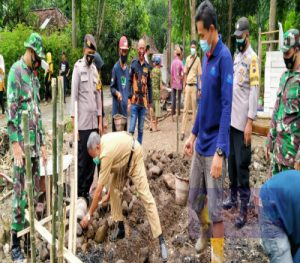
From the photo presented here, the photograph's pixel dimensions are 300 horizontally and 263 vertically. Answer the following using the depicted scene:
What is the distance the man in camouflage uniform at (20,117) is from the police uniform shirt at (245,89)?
1883mm

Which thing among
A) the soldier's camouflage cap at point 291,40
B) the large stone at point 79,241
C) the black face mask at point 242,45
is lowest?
the large stone at point 79,241

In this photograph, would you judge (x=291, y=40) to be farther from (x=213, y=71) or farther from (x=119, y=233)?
(x=119, y=233)

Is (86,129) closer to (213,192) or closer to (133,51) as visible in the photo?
(213,192)

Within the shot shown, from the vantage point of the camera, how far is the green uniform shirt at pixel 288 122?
10.2 ft

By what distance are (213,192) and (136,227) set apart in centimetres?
147

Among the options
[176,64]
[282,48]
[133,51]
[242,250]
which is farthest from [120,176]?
[133,51]

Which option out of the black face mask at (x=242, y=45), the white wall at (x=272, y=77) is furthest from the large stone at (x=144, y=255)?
the white wall at (x=272, y=77)

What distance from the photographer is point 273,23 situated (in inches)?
416

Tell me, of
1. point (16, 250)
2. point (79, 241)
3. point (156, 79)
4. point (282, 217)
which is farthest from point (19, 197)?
point (156, 79)

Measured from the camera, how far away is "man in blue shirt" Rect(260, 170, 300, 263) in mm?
1892

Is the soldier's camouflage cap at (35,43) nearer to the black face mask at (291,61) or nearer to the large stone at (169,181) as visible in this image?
the black face mask at (291,61)

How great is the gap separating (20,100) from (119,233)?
1641mm

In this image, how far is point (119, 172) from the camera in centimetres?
405

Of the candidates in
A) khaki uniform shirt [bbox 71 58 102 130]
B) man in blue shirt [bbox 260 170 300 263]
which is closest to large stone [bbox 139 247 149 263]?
khaki uniform shirt [bbox 71 58 102 130]
